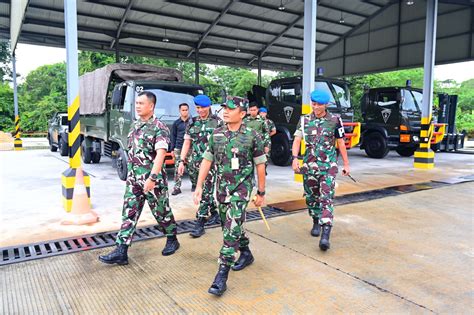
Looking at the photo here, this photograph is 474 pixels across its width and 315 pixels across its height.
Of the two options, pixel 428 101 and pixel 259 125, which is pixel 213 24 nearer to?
pixel 428 101

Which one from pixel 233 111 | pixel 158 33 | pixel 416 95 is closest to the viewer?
pixel 233 111

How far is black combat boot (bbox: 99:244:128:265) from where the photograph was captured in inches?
130

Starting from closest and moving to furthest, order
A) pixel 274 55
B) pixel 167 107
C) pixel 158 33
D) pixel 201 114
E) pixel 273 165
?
pixel 201 114
pixel 167 107
pixel 273 165
pixel 158 33
pixel 274 55

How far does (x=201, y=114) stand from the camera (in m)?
4.71

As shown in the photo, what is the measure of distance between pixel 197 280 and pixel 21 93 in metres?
37.2

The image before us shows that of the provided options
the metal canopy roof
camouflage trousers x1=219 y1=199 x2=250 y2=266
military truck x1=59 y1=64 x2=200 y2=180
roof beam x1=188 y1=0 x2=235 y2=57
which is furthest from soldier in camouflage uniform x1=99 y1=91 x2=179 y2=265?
roof beam x1=188 y1=0 x2=235 y2=57

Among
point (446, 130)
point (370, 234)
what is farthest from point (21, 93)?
point (370, 234)

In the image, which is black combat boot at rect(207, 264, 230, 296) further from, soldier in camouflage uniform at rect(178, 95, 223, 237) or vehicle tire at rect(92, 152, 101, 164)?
vehicle tire at rect(92, 152, 101, 164)

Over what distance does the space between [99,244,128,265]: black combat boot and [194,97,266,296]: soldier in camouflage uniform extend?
97cm

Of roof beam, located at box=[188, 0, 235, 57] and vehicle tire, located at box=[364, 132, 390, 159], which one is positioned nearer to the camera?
vehicle tire, located at box=[364, 132, 390, 159]

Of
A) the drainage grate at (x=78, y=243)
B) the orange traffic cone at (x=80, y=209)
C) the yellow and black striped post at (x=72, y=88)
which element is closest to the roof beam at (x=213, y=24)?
the yellow and black striped post at (x=72, y=88)

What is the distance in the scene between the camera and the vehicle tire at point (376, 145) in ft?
38.5

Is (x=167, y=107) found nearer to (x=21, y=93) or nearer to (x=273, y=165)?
(x=273, y=165)

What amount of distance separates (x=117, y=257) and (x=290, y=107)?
7065 millimetres
